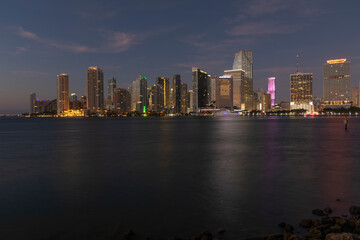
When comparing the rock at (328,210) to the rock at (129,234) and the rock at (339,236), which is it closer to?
the rock at (339,236)

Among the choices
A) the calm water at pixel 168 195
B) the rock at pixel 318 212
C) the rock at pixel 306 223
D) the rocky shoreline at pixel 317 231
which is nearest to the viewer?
the rocky shoreline at pixel 317 231

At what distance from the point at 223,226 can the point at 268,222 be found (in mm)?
1946

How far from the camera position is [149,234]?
10.6 meters

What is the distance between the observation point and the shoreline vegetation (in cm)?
970

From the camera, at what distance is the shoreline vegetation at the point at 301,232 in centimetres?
970

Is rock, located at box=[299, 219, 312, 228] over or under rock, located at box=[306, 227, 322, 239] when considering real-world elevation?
under

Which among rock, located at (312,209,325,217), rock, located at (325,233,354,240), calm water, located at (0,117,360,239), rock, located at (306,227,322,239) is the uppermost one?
rock, located at (325,233,354,240)

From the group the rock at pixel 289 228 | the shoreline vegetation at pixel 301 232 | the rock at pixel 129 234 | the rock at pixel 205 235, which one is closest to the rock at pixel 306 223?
the shoreline vegetation at pixel 301 232

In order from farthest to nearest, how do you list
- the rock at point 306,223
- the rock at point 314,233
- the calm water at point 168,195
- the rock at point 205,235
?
the calm water at point 168,195 < the rock at point 306,223 < the rock at point 205,235 < the rock at point 314,233

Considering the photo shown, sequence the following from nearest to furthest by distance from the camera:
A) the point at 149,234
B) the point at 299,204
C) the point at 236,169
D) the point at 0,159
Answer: the point at 149,234, the point at 299,204, the point at 236,169, the point at 0,159

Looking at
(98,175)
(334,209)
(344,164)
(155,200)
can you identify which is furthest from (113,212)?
(344,164)

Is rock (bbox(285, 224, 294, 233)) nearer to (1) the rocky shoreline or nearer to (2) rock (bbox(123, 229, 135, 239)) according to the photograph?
(1) the rocky shoreline

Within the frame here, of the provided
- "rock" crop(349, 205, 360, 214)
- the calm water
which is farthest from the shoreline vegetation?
"rock" crop(349, 205, 360, 214)

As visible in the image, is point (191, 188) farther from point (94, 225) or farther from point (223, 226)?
point (94, 225)
